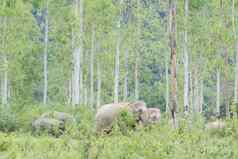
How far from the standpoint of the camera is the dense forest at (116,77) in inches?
387

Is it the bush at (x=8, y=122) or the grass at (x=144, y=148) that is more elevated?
the grass at (x=144, y=148)

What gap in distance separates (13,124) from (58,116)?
5.69 feet

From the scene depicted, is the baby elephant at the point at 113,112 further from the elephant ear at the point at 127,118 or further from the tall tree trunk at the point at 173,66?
the tall tree trunk at the point at 173,66

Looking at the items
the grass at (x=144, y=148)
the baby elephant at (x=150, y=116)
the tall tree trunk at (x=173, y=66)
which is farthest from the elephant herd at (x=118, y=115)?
the grass at (x=144, y=148)

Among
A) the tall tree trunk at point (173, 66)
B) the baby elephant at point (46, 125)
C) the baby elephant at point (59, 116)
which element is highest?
the tall tree trunk at point (173, 66)

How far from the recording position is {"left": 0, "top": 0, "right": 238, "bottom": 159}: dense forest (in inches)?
387

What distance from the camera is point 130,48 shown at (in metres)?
35.3

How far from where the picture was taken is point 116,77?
28984mm

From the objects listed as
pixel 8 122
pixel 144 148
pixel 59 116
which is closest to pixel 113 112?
pixel 59 116

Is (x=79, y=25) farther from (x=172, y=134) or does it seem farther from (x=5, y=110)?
(x=172, y=134)

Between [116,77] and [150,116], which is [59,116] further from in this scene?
[116,77]

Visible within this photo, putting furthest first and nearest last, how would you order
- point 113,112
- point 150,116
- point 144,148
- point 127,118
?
point 150,116 < point 113,112 < point 127,118 < point 144,148

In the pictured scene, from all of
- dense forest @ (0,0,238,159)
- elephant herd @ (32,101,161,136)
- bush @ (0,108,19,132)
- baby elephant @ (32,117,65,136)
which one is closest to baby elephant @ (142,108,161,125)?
elephant herd @ (32,101,161,136)

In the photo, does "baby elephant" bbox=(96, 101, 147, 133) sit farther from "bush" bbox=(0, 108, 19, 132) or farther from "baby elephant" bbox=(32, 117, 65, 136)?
"bush" bbox=(0, 108, 19, 132)
